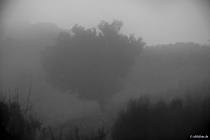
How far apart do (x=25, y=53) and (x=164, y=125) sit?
44.2 m

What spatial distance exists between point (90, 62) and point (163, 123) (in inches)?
A: 550

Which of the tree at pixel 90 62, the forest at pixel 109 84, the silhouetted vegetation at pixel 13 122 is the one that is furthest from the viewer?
the tree at pixel 90 62

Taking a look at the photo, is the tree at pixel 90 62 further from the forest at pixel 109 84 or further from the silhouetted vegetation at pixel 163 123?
the silhouetted vegetation at pixel 163 123

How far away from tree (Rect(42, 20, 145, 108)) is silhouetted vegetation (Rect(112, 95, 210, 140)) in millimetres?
11655

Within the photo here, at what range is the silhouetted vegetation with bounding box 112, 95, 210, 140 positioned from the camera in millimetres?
6461

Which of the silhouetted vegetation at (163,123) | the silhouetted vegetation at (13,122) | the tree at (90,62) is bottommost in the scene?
the silhouetted vegetation at (163,123)

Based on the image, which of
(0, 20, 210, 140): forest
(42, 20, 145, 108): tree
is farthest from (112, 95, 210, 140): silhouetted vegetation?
(42, 20, 145, 108): tree

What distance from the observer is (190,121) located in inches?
275

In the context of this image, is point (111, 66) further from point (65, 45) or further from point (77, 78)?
point (65, 45)

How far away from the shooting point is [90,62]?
20188mm

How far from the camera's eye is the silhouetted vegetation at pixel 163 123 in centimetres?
646

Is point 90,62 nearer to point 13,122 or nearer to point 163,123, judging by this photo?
point 163,123

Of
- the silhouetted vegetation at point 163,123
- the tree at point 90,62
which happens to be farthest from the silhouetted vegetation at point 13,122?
the tree at point 90,62

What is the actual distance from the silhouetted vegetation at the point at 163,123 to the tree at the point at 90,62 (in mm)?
11655
